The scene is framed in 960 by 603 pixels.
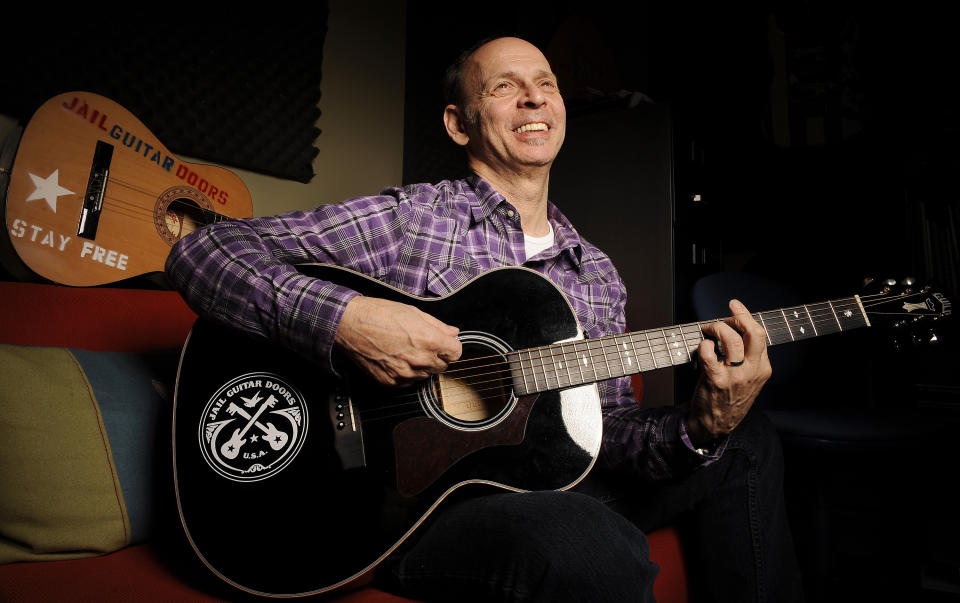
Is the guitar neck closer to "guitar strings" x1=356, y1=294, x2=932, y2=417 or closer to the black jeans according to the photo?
"guitar strings" x1=356, y1=294, x2=932, y2=417

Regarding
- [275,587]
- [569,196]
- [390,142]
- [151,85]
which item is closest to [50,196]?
[151,85]

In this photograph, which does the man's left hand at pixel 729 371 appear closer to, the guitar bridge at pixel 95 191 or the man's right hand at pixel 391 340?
the man's right hand at pixel 391 340

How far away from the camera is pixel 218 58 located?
81.2 inches

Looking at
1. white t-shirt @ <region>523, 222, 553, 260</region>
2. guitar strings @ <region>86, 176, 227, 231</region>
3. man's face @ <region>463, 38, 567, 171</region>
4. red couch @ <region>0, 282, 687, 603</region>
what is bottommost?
red couch @ <region>0, 282, 687, 603</region>

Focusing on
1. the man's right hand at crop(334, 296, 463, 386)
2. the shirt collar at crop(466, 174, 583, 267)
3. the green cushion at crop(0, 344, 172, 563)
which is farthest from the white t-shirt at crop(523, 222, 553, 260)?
the green cushion at crop(0, 344, 172, 563)

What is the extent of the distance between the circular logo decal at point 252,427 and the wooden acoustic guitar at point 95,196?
2.50 ft

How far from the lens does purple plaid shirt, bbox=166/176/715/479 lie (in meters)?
0.99

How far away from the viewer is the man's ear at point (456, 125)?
1.72 meters

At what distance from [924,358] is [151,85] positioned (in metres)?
3.34

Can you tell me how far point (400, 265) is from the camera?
1325 mm

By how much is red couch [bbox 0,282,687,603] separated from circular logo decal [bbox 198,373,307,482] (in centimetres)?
16

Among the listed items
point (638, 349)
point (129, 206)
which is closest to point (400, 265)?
point (638, 349)

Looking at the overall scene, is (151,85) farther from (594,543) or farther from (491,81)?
(594,543)

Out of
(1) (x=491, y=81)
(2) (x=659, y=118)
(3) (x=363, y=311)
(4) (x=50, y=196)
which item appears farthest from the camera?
(2) (x=659, y=118)
